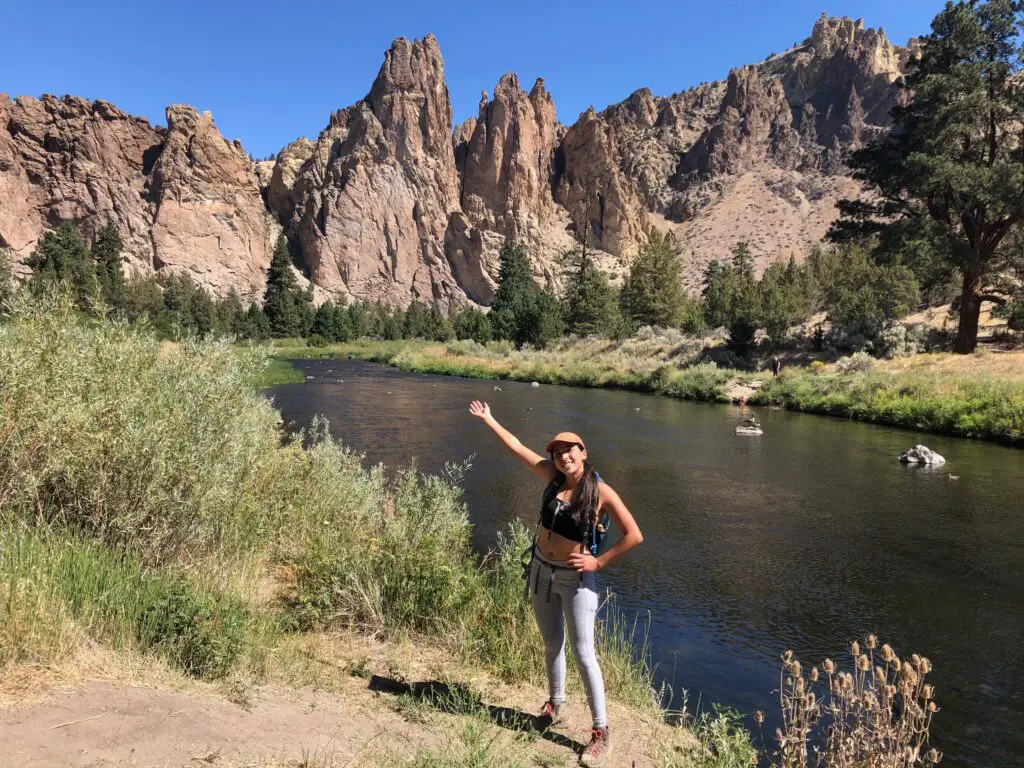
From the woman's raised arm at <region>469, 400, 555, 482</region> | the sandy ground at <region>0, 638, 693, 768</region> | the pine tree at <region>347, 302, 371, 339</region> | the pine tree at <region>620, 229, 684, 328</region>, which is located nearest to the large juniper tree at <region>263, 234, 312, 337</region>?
the pine tree at <region>347, 302, 371, 339</region>

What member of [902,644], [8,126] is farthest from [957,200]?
[8,126]

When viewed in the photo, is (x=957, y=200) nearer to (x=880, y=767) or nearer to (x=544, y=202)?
(x=880, y=767)

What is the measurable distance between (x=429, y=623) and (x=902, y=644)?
5.24m

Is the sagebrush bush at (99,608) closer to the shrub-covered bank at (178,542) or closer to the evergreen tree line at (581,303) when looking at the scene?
the shrub-covered bank at (178,542)

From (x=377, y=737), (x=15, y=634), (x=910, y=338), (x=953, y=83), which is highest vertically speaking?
(x=953, y=83)

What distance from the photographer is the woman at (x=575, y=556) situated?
13.7 feet

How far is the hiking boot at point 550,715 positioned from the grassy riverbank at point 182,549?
722 mm

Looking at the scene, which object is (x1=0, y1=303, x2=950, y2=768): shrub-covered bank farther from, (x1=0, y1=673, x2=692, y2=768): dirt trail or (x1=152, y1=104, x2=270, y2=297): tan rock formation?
(x1=152, y1=104, x2=270, y2=297): tan rock formation

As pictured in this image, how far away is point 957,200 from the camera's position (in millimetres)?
27953

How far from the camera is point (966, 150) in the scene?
2831cm

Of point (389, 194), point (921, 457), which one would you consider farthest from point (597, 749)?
point (389, 194)

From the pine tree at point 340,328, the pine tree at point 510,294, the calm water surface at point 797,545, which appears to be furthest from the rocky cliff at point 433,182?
the calm water surface at point 797,545

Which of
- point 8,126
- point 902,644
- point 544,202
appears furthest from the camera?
point 544,202

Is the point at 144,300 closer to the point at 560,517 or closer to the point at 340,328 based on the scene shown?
the point at 340,328
